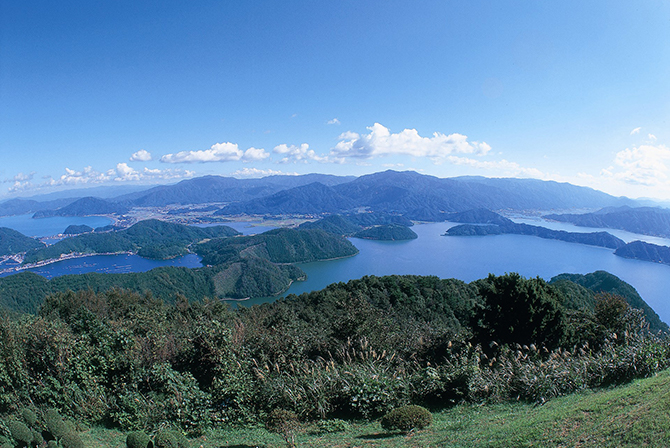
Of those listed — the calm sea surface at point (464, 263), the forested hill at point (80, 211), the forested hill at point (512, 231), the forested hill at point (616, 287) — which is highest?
the forested hill at point (80, 211)

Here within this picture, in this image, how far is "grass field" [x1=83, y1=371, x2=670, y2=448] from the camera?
3217mm

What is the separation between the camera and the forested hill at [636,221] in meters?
103

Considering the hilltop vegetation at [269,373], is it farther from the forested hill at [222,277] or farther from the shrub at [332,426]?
the forested hill at [222,277]

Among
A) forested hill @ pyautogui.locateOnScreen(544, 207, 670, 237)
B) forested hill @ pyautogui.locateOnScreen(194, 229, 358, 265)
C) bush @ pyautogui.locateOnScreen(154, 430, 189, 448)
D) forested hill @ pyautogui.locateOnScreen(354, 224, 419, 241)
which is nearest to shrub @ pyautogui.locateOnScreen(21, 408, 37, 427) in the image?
bush @ pyautogui.locateOnScreen(154, 430, 189, 448)

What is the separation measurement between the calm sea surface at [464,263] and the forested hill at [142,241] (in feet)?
17.5

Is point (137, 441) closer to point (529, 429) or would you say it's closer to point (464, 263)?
point (529, 429)

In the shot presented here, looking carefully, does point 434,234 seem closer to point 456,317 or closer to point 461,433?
point 456,317

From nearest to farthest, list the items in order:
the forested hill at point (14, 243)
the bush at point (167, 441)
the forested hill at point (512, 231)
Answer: the bush at point (167, 441) → the forested hill at point (512, 231) → the forested hill at point (14, 243)

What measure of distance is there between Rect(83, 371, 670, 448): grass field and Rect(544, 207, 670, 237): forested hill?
132 m

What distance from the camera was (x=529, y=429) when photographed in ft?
12.1

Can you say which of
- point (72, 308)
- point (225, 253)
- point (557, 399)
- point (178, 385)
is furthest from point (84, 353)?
point (225, 253)

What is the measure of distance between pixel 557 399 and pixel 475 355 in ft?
4.62

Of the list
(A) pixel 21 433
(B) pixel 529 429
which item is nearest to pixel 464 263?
(B) pixel 529 429

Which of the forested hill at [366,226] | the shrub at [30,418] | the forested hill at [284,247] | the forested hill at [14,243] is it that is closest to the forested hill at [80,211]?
the forested hill at [14,243]
